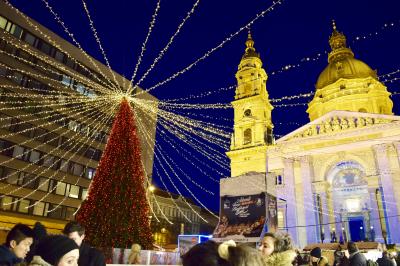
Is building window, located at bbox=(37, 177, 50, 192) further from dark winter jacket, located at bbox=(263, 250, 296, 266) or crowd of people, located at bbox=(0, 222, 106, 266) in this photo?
dark winter jacket, located at bbox=(263, 250, 296, 266)

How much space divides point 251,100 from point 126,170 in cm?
2776

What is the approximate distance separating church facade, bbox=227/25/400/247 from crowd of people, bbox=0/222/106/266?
1028 inches

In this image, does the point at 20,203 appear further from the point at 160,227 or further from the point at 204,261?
the point at 204,261

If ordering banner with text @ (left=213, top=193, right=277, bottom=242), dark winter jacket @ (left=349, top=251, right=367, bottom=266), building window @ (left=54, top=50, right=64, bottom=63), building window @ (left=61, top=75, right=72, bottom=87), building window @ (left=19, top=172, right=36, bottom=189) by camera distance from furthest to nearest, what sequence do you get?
building window @ (left=61, top=75, right=72, bottom=87), building window @ (left=54, top=50, right=64, bottom=63), building window @ (left=19, top=172, right=36, bottom=189), banner with text @ (left=213, top=193, right=277, bottom=242), dark winter jacket @ (left=349, top=251, right=367, bottom=266)

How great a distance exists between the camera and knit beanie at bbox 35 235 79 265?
2.96m

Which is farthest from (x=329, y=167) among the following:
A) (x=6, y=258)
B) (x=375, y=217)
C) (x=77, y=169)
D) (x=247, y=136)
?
(x=6, y=258)

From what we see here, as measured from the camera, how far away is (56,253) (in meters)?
2.97

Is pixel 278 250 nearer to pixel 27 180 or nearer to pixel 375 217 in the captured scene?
pixel 375 217

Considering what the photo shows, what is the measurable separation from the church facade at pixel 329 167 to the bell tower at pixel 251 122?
0.35 feet

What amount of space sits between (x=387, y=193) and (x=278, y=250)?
93.1 feet

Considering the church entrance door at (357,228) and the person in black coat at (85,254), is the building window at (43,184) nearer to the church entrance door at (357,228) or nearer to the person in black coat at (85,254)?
the church entrance door at (357,228)

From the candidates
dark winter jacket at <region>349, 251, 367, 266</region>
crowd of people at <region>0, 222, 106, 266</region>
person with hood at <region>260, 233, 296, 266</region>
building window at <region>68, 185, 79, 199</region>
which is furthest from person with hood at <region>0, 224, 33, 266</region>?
building window at <region>68, 185, 79, 199</region>

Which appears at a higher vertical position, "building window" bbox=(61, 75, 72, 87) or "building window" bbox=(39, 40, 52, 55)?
"building window" bbox=(39, 40, 52, 55)

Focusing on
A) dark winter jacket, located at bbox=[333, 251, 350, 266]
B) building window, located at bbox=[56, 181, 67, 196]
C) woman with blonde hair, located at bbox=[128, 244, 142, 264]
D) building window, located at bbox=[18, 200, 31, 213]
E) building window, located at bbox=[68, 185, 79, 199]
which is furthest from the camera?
building window, located at bbox=[68, 185, 79, 199]
